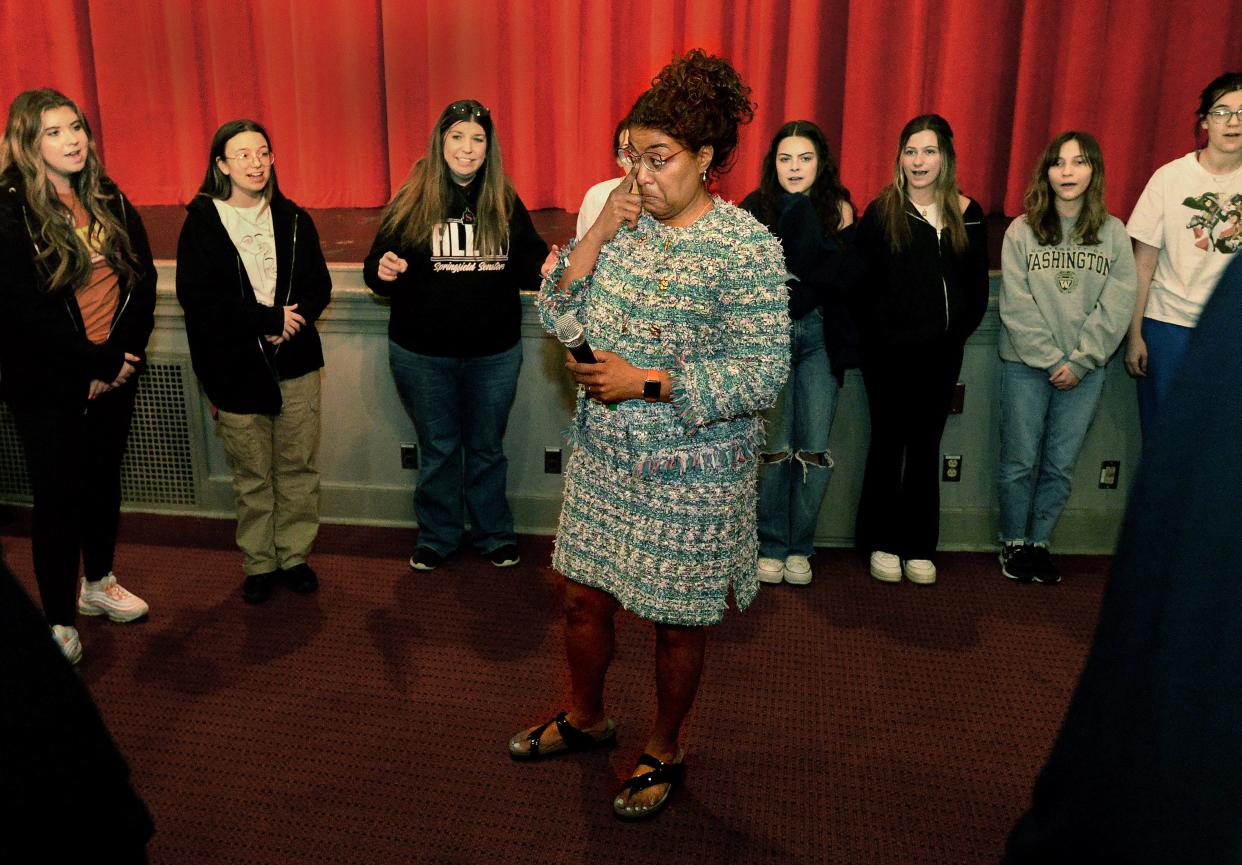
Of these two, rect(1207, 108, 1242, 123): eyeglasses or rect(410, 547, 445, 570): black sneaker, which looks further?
rect(410, 547, 445, 570): black sneaker

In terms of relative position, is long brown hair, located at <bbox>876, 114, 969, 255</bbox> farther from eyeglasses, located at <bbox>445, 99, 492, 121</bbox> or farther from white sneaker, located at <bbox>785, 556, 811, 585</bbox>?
eyeglasses, located at <bbox>445, 99, 492, 121</bbox>

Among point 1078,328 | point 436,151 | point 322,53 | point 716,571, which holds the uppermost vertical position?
point 322,53

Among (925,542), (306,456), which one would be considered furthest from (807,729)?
(306,456)

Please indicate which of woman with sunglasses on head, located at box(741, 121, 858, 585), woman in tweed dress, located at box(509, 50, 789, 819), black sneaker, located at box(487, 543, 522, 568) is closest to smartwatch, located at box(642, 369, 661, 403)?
woman in tweed dress, located at box(509, 50, 789, 819)

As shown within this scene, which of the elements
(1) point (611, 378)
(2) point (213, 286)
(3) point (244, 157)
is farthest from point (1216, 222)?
(2) point (213, 286)

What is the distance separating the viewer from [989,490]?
3820 millimetres

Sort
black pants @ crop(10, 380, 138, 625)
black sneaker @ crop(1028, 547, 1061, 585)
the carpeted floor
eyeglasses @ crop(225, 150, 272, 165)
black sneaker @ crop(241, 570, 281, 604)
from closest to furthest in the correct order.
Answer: the carpeted floor, black pants @ crop(10, 380, 138, 625), eyeglasses @ crop(225, 150, 272, 165), black sneaker @ crop(241, 570, 281, 604), black sneaker @ crop(1028, 547, 1061, 585)

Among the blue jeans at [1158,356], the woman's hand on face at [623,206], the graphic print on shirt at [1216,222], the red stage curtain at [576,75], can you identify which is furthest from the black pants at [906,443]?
the red stage curtain at [576,75]

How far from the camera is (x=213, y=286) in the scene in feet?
A: 10.0

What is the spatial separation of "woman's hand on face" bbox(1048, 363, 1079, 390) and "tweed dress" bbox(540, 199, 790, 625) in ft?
5.32

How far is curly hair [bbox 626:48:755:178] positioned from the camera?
1.95m

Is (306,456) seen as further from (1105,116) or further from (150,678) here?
(1105,116)

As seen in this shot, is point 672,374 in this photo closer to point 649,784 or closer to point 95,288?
point 649,784

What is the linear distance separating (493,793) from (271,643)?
1.04 metres
